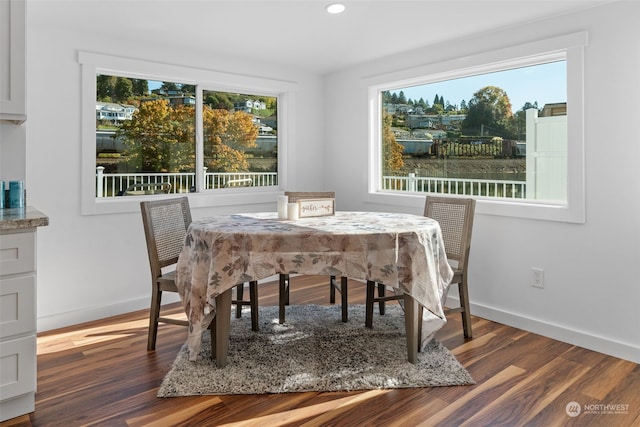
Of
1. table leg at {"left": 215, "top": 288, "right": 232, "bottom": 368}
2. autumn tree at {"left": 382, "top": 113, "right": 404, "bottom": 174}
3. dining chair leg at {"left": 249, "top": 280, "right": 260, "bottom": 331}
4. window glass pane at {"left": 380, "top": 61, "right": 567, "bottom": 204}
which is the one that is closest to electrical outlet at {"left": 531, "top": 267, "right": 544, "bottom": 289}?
window glass pane at {"left": 380, "top": 61, "right": 567, "bottom": 204}

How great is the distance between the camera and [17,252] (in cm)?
209

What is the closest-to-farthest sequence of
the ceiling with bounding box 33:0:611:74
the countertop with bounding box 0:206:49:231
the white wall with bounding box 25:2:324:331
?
the countertop with bounding box 0:206:49:231
the ceiling with bounding box 33:0:611:74
the white wall with bounding box 25:2:324:331

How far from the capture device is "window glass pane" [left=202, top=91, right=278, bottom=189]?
4398 mm

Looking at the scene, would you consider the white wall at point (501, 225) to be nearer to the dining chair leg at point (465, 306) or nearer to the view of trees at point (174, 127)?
the view of trees at point (174, 127)

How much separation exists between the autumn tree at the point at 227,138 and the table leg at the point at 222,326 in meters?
2.19

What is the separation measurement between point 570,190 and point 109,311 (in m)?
A: 3.65

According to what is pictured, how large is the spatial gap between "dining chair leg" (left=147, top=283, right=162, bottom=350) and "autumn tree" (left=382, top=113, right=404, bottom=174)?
106 inches

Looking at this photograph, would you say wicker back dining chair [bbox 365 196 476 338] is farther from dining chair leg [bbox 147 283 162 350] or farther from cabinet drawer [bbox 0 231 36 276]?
cabinet drawer [bbox 0 231 36 276]

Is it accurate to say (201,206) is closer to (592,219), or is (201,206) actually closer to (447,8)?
(447,8)

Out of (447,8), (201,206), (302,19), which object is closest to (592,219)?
(447,8)

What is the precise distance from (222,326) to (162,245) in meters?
0.77

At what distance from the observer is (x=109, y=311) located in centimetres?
366

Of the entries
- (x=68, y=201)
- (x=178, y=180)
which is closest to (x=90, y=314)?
(x=68, y=201)

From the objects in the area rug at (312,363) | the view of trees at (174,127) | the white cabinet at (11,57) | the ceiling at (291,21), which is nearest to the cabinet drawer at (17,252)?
the white cabinet at (11,57)
